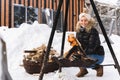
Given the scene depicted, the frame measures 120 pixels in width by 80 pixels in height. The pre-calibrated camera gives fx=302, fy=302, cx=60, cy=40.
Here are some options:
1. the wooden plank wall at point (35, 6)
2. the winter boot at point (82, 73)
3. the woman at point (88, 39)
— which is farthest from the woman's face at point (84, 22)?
the wooden plank wall at point (35, 6)

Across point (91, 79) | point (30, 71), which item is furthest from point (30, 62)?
point (91, 79)

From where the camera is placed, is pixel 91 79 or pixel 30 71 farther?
pixel 30 71

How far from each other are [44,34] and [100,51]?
56.1 inches

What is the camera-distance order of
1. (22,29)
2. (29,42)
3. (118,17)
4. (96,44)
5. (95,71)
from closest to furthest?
(96,44)
(95,71)
(29,42)
(22,29)
(118,17)

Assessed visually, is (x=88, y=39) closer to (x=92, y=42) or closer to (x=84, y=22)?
(x=92, y=42)

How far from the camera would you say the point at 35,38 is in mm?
3764

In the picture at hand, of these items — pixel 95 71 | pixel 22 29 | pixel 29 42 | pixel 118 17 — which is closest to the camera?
pixel 95 71

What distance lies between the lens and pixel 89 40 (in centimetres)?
259

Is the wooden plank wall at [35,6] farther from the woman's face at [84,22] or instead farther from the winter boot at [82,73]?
the winter boot at [82,73]

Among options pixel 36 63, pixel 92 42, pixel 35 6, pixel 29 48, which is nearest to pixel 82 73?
pixel 92 42

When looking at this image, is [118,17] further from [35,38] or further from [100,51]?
[100,51]

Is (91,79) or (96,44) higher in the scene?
(96,44)

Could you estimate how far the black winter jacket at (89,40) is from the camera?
8.50ft

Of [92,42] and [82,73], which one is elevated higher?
[92,42]
